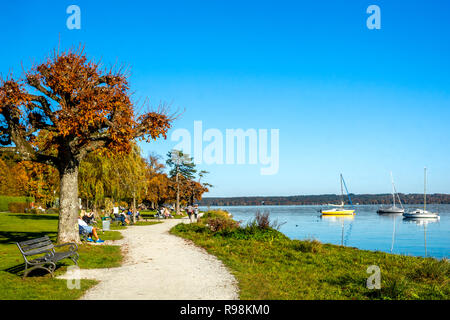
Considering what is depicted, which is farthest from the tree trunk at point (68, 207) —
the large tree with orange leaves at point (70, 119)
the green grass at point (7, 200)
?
the green grass at point (7, 200)

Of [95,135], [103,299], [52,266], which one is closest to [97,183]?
[95,135]

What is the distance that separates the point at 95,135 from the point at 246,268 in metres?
7.94

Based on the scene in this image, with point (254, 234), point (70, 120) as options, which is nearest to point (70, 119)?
point (70, 120)

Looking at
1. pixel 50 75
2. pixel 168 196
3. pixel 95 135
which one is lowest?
pixel 168 196

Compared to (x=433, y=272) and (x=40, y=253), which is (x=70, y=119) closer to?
(x=40, y=253)

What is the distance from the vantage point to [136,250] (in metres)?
13.6

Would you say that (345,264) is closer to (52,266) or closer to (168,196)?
(52,266)

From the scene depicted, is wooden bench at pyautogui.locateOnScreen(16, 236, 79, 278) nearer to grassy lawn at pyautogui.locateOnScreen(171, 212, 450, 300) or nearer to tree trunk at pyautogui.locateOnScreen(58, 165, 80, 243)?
tree trunk at pyautogui.locateOnScreen(58, 165, 80, 243)

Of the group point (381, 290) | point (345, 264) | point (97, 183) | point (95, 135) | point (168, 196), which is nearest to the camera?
point (381, 290)

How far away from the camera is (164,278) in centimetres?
834

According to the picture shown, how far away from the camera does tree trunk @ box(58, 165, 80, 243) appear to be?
13.4 m

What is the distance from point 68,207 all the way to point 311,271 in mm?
9092

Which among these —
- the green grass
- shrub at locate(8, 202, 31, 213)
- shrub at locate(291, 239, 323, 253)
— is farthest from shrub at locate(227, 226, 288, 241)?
the green grass
